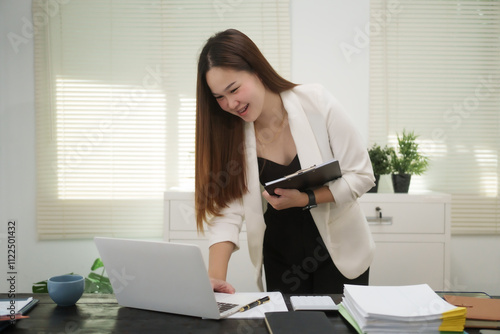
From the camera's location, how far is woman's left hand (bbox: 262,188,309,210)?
5.15 ft

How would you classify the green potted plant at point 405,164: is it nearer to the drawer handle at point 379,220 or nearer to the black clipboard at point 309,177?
the drawer handle at point 379,220

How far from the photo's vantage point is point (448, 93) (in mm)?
3414

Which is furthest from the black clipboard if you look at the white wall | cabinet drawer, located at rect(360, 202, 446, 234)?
the white wall

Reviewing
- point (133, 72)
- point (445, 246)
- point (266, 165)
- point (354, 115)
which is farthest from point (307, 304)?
point (133, 72)

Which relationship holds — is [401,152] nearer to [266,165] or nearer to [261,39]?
[261,39]

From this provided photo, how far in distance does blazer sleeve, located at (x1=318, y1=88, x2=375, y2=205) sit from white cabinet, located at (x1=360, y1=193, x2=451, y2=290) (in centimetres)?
126

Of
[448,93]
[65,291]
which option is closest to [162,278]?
[65,291]

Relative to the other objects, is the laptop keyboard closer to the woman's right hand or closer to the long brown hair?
the woman's right hand

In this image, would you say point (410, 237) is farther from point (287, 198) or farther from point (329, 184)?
point (287, 198)

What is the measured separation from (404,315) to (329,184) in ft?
2.32

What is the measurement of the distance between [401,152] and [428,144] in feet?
1.35

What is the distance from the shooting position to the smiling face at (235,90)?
1589mm

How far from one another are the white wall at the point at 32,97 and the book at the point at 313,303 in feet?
7.42

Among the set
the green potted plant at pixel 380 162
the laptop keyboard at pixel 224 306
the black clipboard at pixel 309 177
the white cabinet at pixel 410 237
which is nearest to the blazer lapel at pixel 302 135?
the black clipboard at pixel 309 177
